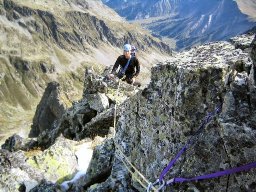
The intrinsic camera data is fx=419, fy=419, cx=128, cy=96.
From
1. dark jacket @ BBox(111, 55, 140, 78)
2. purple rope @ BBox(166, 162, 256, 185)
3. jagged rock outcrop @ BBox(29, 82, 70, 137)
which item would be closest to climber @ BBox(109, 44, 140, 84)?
dark jacket @ BBox(111, 55, 140, 78)

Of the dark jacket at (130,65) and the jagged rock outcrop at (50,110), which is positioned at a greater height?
the dark jacket at (130,65)

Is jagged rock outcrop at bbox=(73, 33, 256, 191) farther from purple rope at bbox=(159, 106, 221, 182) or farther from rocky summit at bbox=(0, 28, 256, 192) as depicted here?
purple rope at bbox=(159, 106, 221, 182)

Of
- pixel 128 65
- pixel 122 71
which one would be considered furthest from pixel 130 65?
pixel 122 71

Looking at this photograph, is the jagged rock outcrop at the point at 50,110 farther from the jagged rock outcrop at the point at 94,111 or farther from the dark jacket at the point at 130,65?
the dark jacket at the point at 130,65

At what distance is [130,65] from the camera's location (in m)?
29.5

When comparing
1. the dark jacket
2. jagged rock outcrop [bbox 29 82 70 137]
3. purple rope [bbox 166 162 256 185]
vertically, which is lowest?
jagged rock outcrop [bbox 29 82 70 137]

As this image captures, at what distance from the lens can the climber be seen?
27852mm

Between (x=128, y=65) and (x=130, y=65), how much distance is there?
0.56ft

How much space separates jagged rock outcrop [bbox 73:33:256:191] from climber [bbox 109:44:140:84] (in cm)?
1157

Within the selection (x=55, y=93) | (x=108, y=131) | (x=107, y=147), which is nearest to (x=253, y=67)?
(x=107, y=147)

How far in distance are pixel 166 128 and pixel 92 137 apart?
17.7 metres

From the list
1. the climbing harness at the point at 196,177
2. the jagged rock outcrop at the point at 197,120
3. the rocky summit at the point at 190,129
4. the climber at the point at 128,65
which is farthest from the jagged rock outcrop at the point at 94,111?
the climbing harness at the point at 196,177

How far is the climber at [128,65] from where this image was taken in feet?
91.4

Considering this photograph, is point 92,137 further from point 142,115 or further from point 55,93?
point 55,93
